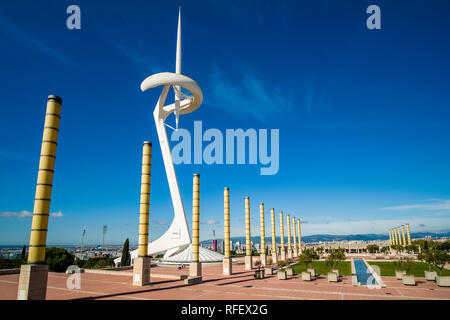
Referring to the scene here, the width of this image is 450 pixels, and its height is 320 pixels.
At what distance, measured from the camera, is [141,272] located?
61.2ft

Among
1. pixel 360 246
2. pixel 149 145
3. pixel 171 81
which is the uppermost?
pixel 171 81

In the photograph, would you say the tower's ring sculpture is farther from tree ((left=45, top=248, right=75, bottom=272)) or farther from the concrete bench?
the concrete bench

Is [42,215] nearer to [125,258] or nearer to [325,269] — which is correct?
[325,269]

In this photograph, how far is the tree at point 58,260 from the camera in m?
28.2

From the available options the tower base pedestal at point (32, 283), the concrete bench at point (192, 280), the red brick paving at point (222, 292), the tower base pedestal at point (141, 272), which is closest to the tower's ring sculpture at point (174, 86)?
the tower base pedestal at point (141, 272)

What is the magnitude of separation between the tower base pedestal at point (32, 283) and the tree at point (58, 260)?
18046 mm

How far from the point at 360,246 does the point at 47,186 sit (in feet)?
281

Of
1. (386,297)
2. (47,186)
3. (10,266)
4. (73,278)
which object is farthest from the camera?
(10,266)

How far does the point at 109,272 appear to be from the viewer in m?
25.5

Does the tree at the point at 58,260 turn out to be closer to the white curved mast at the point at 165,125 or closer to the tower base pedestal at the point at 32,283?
the white curved mast at the point at 165,125

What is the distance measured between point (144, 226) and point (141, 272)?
3159 millimetres

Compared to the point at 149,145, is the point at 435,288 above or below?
A: below
